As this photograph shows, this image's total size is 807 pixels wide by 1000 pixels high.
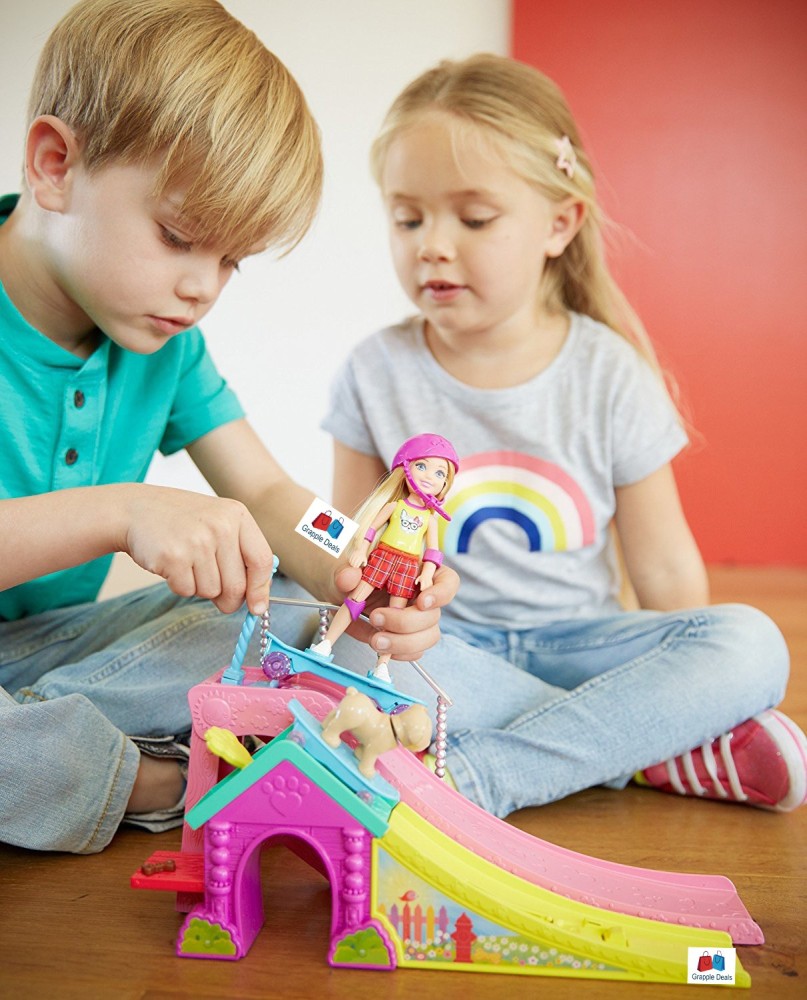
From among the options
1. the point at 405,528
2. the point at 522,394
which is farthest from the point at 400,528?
the point at 522,394

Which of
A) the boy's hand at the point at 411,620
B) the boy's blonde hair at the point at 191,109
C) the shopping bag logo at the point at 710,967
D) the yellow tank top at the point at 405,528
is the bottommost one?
the shopping bag logo at the point at 710,967

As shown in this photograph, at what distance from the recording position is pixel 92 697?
99cm

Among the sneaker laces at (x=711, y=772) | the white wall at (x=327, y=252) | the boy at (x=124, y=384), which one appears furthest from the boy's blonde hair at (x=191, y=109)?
the white wall at (x=327, y=252)

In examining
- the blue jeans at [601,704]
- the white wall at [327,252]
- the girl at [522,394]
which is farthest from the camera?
the white wall at [327,252]

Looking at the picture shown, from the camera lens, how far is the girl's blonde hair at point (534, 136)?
129cm

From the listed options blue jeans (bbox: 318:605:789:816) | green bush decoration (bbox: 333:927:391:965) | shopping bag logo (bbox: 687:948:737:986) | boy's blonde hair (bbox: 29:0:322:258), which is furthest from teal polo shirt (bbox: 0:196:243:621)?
shopping bag logo (bbox: 687:948:737:986)

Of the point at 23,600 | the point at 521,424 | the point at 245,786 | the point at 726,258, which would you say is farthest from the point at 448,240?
A: the point at 726,258

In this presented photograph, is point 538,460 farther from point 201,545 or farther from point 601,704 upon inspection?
point 201,545

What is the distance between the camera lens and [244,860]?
0.69 meters

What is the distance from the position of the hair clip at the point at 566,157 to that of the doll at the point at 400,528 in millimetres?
704

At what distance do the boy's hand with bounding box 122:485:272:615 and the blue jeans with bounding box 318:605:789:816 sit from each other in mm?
284

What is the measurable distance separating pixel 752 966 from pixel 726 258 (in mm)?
2133

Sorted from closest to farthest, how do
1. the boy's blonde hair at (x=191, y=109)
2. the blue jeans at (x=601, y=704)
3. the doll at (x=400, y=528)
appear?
1. the doll at (x=400, y=528)
2. the boy's blonde hair at (x=191, y=109)
3. the blue jeans at (x=601, y=704)

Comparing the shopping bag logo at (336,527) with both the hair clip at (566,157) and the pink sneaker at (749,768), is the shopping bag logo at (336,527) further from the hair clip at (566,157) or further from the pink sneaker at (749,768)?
the hair clip at (566,157)
